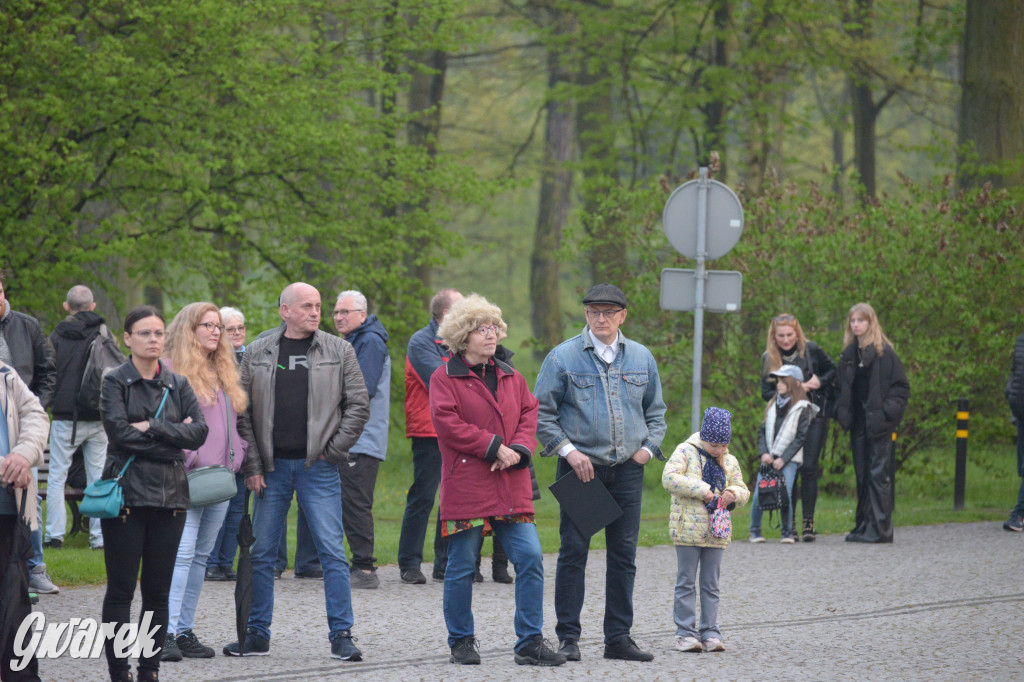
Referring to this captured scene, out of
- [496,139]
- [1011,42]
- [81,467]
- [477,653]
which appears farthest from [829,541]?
[496,139]

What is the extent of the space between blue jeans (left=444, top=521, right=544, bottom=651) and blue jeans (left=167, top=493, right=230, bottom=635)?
1.36 metres

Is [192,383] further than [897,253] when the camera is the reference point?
No

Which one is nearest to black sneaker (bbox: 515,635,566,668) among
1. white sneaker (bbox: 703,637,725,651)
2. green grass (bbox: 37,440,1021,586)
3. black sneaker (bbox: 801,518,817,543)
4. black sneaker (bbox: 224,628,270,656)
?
white sneaker (bbox: 703,637,725,651)

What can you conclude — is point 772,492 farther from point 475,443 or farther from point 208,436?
point 208,436

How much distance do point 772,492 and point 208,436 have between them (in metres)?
5.87

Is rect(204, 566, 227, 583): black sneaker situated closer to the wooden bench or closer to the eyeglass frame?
the wooden bench

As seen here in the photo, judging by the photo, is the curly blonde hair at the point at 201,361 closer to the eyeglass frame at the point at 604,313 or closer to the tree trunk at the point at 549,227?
the eyeglass frame at the point at 604,313


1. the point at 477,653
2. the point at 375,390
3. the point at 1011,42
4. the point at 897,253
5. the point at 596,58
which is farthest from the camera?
the point at 596,58

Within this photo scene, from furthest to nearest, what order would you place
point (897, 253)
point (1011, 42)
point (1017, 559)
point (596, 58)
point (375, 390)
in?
point (596, 58)
point (1011, 42)
point (897, 253)
point (1017, 559)
point (375, 390)

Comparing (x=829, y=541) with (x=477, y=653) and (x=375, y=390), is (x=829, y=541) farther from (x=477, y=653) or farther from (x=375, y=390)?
(x=477, y=653)

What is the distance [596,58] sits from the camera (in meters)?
23.0

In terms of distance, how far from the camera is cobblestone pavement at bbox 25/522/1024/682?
22.1 feet

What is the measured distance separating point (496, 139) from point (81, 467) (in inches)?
939

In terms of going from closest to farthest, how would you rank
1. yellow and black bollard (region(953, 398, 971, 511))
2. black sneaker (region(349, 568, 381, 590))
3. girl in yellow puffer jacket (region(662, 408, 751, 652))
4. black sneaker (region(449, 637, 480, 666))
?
black sneaker (region(449, 637, 480, 666))
girl in yellow puffer jacket (region(662, 408, 751, 652))
black sneaker (region(349, 568, 381, 590))
yellow and black bollard (region(953, 398, 971, 511))
